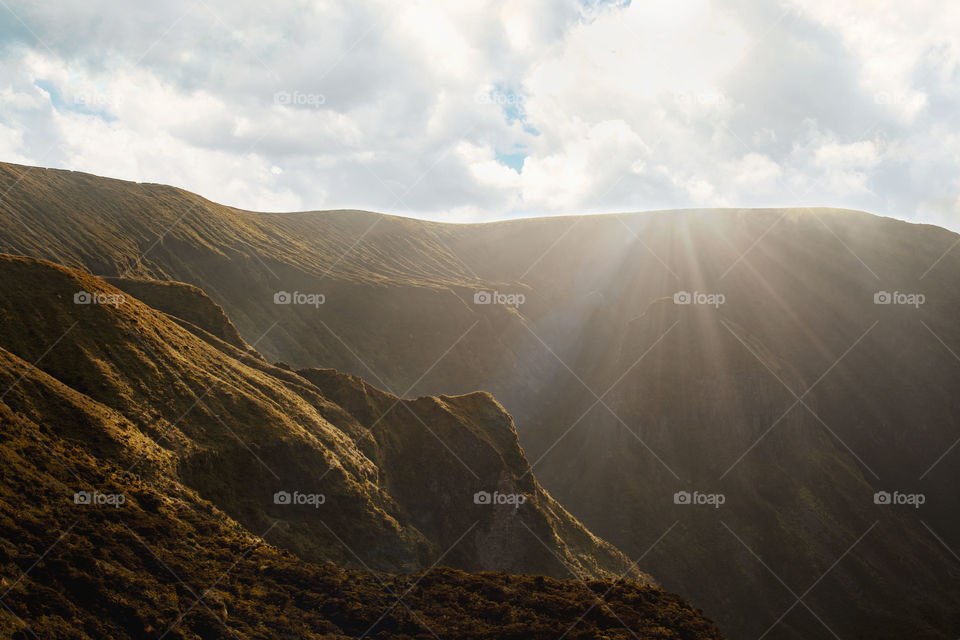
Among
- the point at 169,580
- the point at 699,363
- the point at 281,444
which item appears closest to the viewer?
the point at 169,580

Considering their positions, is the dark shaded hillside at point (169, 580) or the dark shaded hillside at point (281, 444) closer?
the dark shaded hillside at point (169, 580)

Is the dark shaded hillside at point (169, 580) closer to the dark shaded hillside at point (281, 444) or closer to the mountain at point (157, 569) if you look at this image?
the mountain at point (157, 569)

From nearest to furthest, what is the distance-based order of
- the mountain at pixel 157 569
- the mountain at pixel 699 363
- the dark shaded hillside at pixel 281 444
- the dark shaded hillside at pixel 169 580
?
1. the dark shaded hillside at pixel 169 580
2. the mountain at pixel 157 569
3. the dark shaded hillside at pixel 281 444
4. the mountain at pixel 699 363

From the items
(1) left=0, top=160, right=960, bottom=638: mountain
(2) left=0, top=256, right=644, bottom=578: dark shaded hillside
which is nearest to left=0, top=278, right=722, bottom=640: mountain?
(2) left=0, top=256, right=644, bottom=578: dark shaded hillside

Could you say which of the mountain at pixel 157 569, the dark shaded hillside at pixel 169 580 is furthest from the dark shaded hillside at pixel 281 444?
the dark shaded hillside at pixel 169 580

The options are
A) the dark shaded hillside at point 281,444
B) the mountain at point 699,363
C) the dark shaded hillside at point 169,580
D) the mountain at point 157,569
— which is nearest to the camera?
the dark shaded hillside at point 169,580

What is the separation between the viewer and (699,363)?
76.1 meters

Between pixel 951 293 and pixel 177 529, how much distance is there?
117683 millimetres

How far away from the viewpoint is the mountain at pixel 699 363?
186 ft

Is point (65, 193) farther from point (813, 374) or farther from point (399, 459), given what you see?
point (813, 374)

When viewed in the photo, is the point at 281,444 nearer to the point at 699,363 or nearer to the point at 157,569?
the point at 157,569

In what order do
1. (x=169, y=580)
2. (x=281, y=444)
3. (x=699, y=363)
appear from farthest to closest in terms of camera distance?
(x=699, y=363) < (x=281, y=444) < (x=169, y=580)

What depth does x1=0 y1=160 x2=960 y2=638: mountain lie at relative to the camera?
56656 mm

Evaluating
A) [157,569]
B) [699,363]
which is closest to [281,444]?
[157,569]
